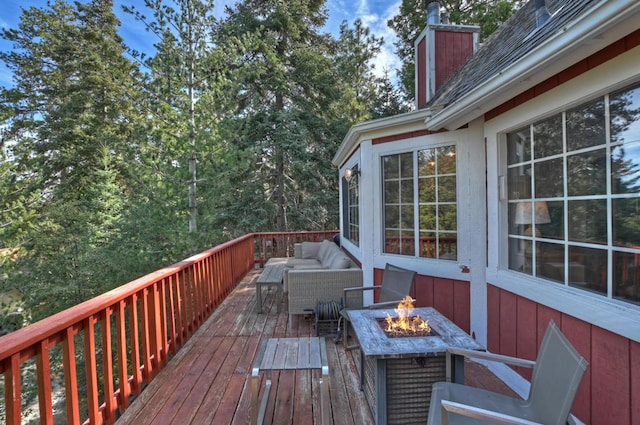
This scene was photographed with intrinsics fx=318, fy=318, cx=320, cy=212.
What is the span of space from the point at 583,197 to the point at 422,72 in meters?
3.68

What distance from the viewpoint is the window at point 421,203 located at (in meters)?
3.41

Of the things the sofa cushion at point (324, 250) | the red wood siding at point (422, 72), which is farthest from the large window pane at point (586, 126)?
the sofa cushion at point (324, 250)

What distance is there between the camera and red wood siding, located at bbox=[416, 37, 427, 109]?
497cm

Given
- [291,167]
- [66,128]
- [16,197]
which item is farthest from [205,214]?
[66,128]

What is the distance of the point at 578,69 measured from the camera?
1988 mm

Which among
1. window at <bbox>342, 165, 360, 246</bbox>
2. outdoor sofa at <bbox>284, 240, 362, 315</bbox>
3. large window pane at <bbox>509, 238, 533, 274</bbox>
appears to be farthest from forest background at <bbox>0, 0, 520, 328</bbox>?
large window pane at <bbox>509, 238, 533, 274</bbox>

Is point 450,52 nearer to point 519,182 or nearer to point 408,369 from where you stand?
point 519,182

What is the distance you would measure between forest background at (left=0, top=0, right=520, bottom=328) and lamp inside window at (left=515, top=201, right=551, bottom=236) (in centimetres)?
531

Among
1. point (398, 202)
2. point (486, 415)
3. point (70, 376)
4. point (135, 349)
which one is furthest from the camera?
point (398, 202)

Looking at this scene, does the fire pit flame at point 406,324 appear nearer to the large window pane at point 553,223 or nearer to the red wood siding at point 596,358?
the red wood siding at point 596,358

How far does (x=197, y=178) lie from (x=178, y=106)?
1532 millimetres

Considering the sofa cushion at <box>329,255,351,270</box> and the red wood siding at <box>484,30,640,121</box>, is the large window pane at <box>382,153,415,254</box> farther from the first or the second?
the red wood siding at <box>484,30,640,121</box>

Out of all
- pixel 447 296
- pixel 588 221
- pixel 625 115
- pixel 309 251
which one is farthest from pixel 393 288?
pixel 309 251

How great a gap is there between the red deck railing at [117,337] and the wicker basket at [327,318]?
149cm
